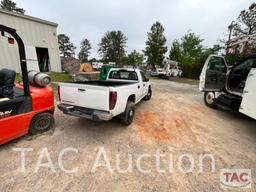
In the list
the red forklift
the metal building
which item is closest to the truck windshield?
the red forklift

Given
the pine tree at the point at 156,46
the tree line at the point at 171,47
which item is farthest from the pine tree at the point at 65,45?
the pine tree at the point at 156,46

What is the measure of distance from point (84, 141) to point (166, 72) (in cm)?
1733

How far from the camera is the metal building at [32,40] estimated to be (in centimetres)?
1141

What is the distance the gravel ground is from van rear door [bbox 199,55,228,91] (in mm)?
1707

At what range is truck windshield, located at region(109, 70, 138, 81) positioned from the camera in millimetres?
5265

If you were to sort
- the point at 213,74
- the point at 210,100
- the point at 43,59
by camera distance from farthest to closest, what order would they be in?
the point at 43,59 < the point at 210,100 < the point at 213,74

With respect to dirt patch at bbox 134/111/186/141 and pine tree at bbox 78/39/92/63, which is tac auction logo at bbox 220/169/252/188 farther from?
pine tree at bbox 78/39/92/63

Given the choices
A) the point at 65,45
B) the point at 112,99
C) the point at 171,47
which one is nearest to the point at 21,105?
the point at 112,99

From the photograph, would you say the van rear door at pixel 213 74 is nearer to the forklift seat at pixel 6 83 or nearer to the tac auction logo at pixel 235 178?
the tac auction logo at pixel 235 178

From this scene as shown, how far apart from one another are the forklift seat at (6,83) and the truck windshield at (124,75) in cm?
325

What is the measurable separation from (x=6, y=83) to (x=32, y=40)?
1246 centimetres

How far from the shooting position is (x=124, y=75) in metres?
5.49

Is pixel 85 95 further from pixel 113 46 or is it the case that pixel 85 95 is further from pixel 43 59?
pixel 113 46

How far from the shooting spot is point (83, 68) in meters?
16.7
